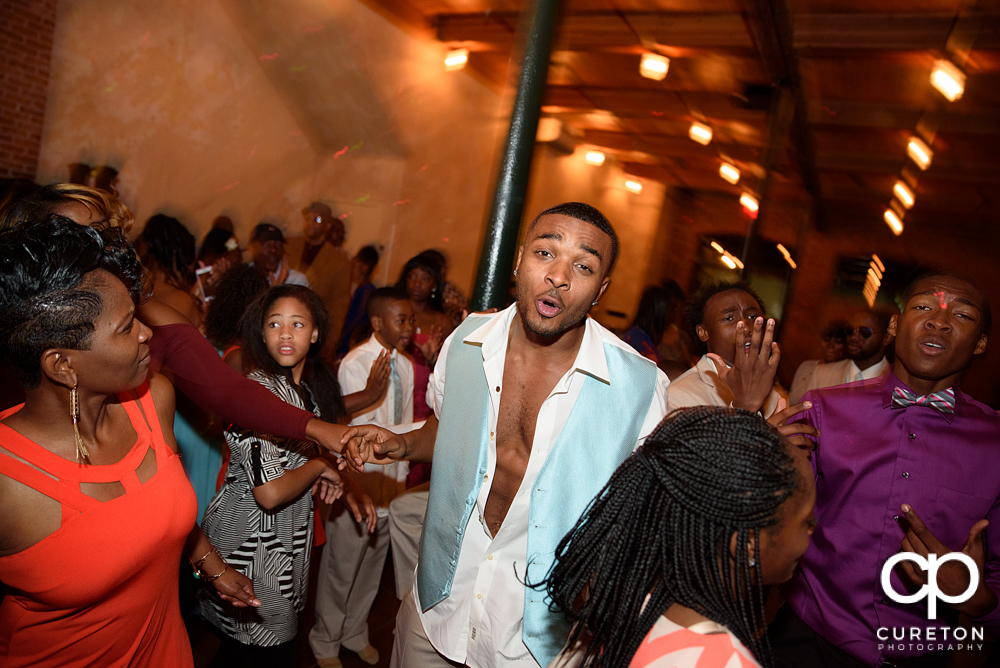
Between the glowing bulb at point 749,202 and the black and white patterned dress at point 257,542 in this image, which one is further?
the glowing bulb at point 749,202

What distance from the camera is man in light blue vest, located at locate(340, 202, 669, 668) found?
6.03 feet

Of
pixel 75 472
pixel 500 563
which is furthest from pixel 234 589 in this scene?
pixel 500 563

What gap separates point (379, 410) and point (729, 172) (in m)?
8.51

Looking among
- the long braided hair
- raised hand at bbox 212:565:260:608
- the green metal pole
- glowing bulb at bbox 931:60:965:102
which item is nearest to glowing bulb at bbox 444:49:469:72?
the green metal pole

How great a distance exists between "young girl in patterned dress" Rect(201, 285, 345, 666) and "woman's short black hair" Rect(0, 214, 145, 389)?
3.17ft

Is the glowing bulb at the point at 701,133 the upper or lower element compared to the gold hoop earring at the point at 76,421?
upper

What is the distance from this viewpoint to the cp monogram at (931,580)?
Result: 6.24 ft

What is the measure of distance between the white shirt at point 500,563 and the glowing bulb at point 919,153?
965cm

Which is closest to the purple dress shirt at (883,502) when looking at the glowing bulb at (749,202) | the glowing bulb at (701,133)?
A: the glowing bulb at (749,202)

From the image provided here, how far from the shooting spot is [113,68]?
6.19 metres

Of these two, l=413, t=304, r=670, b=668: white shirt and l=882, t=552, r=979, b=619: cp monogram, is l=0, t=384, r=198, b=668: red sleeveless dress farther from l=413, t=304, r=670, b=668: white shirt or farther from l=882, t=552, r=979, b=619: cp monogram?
l=882, t=552, r=979, b=619: cp monogram

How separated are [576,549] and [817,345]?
1256 centimetres

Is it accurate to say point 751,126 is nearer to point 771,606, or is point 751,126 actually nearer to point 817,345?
point 817,345

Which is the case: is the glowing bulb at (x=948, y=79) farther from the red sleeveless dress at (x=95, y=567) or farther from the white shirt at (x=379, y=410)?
the red sleeveless dress at (x=95, y=567)
